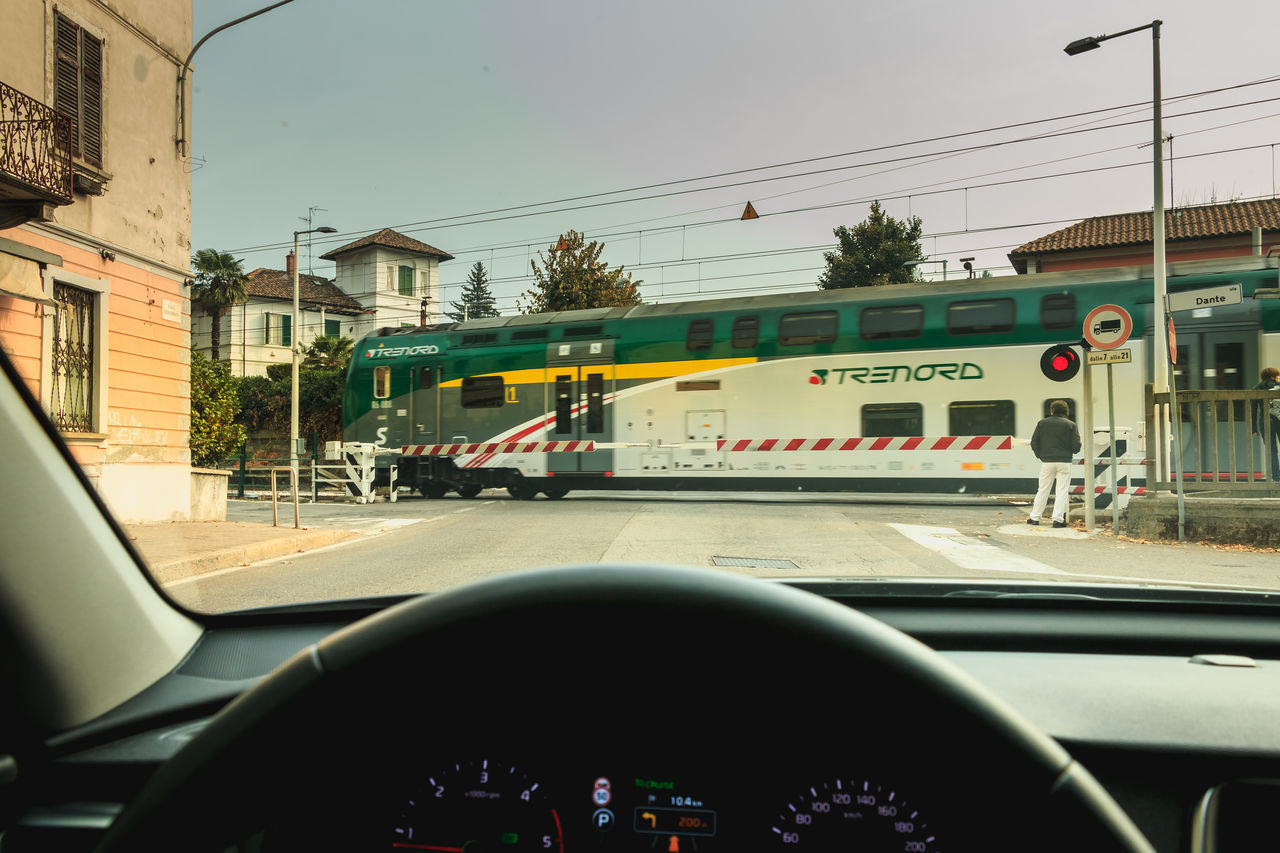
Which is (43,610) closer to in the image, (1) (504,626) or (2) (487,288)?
(1) (504,626)

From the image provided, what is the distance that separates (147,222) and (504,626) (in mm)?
2663

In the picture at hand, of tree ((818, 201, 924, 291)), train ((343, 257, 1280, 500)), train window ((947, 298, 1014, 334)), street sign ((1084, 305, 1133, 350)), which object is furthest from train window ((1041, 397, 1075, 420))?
tree ((818, 201, 924, 291))

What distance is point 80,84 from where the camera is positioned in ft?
8.63

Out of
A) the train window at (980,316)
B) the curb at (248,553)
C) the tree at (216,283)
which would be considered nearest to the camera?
the curb at (248,553)

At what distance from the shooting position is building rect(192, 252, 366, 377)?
3521 millimetres

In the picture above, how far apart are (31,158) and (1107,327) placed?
9.96 m

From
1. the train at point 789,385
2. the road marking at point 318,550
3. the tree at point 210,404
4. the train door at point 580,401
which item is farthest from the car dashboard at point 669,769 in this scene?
the train door at point 580,401

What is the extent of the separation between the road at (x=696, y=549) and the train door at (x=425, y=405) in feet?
17.0

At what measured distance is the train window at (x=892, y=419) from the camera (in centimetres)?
1512

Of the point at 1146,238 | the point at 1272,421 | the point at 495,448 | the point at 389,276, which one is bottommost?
the point at 495,448

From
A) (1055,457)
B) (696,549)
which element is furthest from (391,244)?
(1055,457)

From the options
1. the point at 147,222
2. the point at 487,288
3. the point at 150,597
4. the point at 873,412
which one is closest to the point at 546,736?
the point at 150,597

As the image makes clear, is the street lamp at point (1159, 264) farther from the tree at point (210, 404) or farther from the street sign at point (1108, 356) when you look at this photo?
the tree at point (210, 404)

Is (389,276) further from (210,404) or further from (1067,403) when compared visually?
(1067,403)
